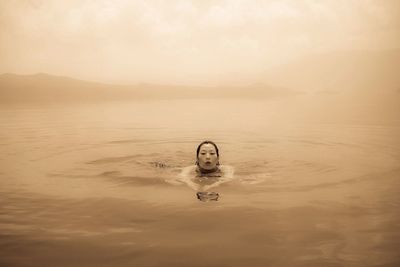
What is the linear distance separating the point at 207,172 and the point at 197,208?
10.4 ft

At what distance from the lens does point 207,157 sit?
11.7 meters

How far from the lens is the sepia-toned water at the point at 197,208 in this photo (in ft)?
21.8

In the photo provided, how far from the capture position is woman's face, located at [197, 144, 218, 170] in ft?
38.6

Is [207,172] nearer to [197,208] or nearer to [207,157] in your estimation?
[207,157]

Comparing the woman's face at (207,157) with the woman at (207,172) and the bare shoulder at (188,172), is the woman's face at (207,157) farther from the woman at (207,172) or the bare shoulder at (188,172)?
the bare shoulder at (188,172)

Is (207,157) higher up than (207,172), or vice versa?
(207,157)

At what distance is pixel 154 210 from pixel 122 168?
5.32 m

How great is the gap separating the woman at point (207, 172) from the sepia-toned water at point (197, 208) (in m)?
0.34

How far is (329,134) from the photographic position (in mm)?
22891

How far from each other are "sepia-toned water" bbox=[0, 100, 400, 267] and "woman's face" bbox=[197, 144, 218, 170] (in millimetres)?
828

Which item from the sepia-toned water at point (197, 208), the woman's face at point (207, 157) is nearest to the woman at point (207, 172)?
the woman's face at point (207, 157)

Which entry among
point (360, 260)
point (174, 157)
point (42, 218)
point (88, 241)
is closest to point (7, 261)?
point (88, 241)

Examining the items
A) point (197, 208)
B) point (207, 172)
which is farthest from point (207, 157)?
point (197, 208)

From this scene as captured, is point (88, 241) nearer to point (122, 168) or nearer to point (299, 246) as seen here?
point (299, 246)
